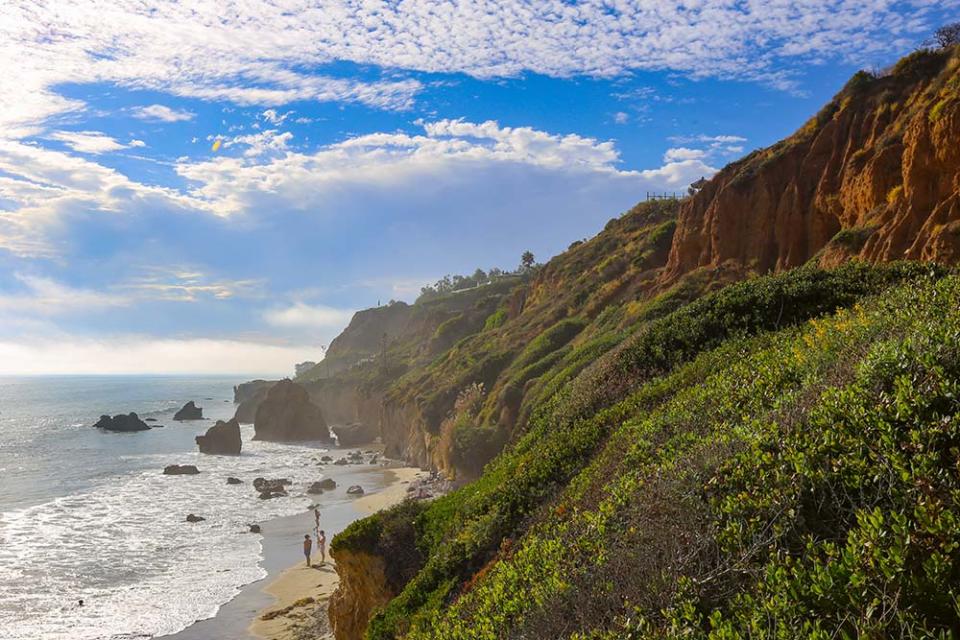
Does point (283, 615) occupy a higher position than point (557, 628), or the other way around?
point (557, 628)

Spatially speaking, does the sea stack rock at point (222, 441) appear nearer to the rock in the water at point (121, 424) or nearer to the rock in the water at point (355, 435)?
the rock in the water at point (355, 435)

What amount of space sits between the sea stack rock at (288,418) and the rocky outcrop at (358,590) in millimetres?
72353

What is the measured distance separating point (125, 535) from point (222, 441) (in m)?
40.5

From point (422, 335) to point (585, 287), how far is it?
6606cm

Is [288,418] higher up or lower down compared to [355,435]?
higher up

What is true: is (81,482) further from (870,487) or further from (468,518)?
(870,487)

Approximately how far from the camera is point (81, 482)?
53375mm

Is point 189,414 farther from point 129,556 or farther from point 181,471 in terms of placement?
point 129,556

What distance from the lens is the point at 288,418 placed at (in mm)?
88625

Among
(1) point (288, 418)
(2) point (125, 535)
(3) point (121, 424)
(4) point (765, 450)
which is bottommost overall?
(2) point (125, 535)

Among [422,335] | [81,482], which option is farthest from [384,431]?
[422,335]

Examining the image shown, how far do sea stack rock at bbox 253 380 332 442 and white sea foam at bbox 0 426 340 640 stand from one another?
33.9m

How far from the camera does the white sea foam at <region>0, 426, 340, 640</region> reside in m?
22.9

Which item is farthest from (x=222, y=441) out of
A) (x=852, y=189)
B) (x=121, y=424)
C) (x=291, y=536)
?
(x=852, y=189)
